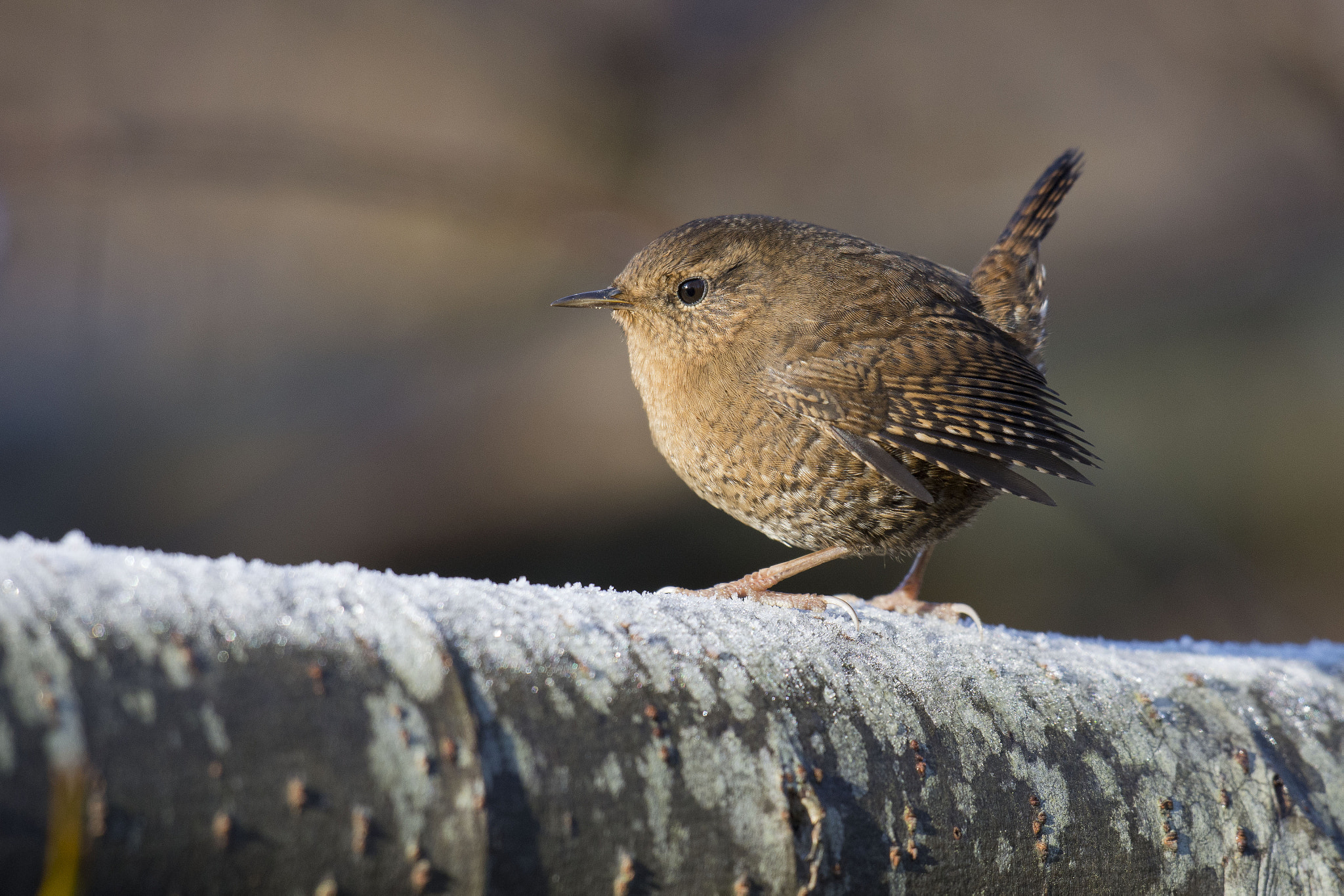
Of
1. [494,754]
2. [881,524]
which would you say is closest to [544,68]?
[881,524]

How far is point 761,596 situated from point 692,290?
0.86 metres

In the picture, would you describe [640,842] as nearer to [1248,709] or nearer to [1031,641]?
[1031,641]

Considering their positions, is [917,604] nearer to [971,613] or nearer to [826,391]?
[971,613]

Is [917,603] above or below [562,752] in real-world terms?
above

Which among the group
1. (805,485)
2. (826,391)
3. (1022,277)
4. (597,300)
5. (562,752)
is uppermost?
(1022,277)

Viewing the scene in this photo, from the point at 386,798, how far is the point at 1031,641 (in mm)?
1292

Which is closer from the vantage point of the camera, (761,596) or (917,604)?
(761,596)

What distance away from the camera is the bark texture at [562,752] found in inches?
36.0

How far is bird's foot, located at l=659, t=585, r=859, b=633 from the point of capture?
81.7 inches

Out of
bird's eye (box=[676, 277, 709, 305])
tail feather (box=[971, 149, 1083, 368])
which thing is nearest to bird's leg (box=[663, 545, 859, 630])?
bird's eye (box=[676, 277, 709, 305])

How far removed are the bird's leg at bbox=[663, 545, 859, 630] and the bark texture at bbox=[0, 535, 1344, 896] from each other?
0.44 m

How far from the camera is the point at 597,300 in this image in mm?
2811

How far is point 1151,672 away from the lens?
1929 mm

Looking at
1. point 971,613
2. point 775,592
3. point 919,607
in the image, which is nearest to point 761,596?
point 775,592
